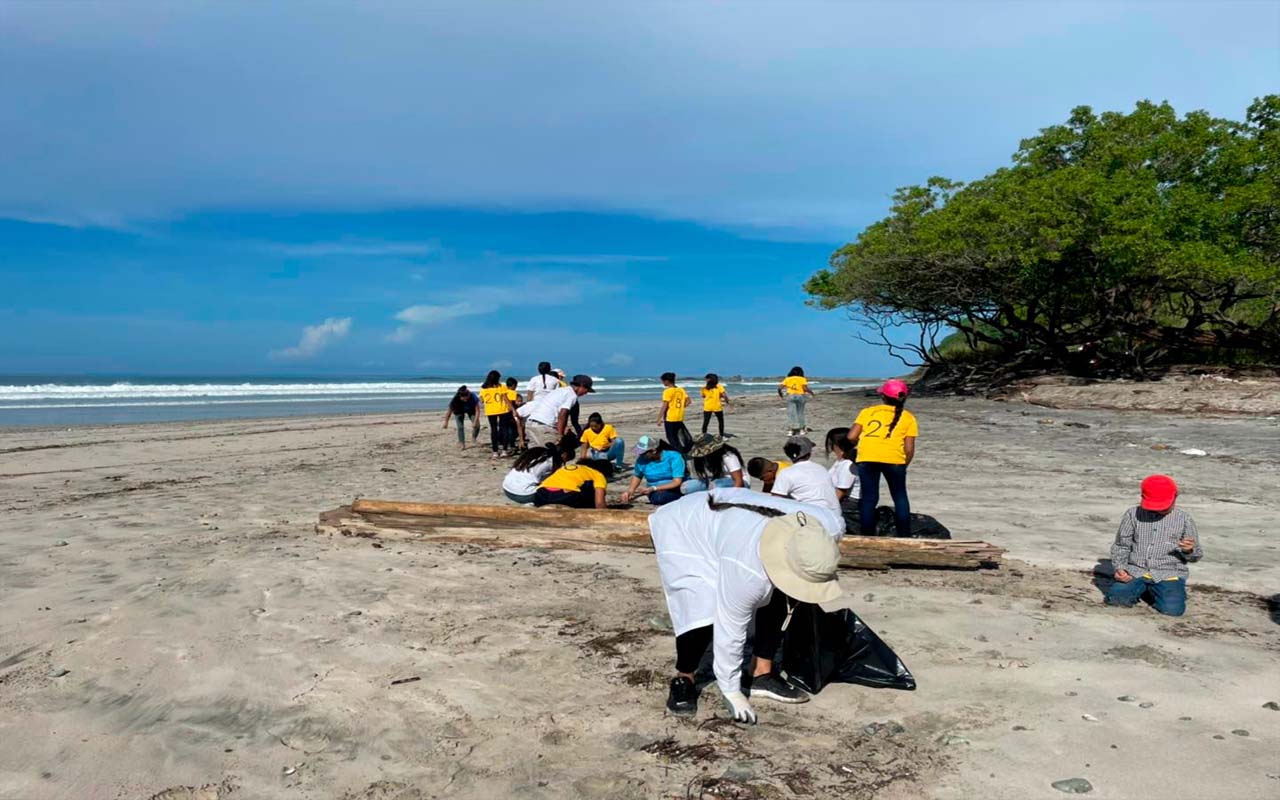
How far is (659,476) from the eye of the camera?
9031mm

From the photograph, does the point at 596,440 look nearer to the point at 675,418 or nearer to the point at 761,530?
the point at 675,418

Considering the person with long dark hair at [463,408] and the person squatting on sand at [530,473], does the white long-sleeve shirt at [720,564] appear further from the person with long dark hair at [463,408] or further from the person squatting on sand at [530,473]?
the person with long dark hair at [463,408]

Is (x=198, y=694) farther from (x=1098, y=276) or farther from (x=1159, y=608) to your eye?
(x=1098, y=276)

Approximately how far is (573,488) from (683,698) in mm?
4211

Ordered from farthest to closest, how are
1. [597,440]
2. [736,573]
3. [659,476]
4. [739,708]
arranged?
[597,440] → [659,476] → [739,708] → [736,573]

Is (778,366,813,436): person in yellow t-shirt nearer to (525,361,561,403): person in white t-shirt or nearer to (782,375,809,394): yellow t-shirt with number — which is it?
(782,375,809,394): yellow t-shirt with number

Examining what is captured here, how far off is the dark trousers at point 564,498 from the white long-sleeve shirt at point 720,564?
13.6 ft

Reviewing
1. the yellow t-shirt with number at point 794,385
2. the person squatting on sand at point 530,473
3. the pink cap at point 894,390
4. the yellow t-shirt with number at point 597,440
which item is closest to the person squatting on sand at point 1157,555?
the pink cap at point 894,390

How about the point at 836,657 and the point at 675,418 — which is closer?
the point at 836,657

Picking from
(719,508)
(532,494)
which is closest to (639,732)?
(719,508)

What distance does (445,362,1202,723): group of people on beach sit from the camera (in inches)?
133

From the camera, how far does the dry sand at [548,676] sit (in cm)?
333

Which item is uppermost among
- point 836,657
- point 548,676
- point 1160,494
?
point 1160,494

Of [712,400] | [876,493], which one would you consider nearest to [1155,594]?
[876,493]
